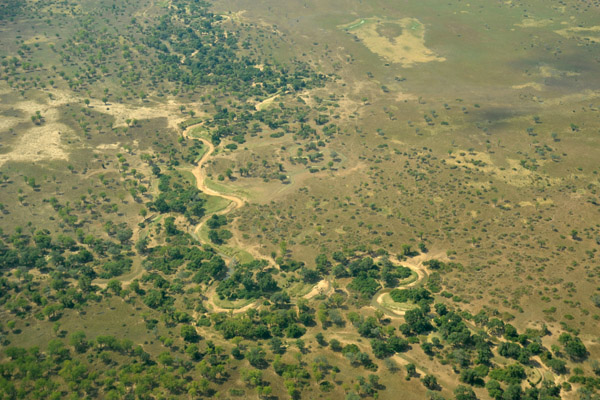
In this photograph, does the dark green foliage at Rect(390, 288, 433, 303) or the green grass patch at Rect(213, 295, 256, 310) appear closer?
the dark green foliage at Rect(390, 288, 433, 303)

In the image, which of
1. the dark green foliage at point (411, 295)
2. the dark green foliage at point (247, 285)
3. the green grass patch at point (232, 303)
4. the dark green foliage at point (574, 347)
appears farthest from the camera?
the dark green foliage at point (247, 285)

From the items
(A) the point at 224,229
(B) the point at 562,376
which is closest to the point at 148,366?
(A) the point at 224,229

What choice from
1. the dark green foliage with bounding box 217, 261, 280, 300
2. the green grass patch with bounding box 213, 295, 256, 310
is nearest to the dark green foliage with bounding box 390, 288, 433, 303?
the dark green foliage with bounding box 217, 261, 280, 300

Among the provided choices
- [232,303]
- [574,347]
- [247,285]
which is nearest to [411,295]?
[574,347]

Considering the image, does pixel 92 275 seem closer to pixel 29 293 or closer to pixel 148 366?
pixel 29 293

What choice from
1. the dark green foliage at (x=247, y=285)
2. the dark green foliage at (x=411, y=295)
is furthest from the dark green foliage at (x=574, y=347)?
the dark green foliage at (x=247, y=285)

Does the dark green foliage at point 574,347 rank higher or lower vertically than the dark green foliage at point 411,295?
higher

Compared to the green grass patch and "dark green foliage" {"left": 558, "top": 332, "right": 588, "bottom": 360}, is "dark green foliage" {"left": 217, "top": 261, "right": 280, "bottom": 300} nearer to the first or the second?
the green grass patch

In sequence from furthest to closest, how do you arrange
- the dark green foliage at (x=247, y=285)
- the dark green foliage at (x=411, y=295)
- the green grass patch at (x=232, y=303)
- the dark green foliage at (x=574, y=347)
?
1. the dark green foliage at (x=247, y=285)
2. the green grass patch at (x=232, y=303)
3. the dark green foliage at (x=411, y=295)
4. the dark green foliage at (x=574, y=347)

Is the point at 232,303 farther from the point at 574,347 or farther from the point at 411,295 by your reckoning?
the point at 574,347

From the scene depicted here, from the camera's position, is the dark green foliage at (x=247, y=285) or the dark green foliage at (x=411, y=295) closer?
the dark green foliage at (x=411, y=295)

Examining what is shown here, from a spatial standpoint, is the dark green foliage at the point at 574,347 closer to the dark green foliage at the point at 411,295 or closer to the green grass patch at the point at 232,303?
the dark green foliage at the point at 411,295
